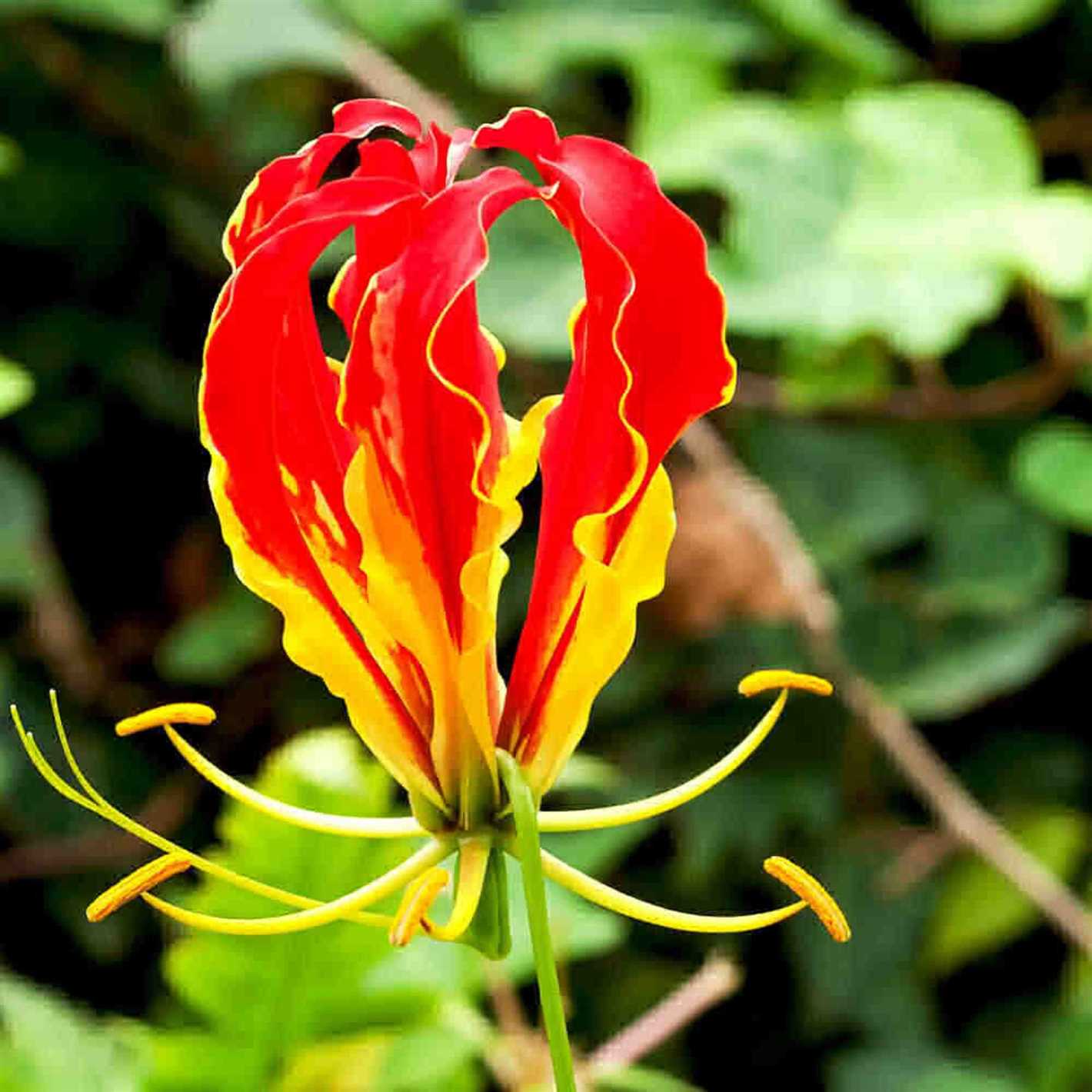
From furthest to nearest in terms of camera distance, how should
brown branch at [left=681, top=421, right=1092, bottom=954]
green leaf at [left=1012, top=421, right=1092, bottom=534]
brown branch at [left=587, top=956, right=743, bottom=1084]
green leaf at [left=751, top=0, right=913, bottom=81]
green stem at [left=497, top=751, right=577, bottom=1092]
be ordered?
green leaf at [left=751, top=0, right=913, bottom=81] → green leaf at [left=1012, top=421, right=1092, bottom=534] → brown branch at [left=681, top=421, right=1092, bottom=954] → brown branch at [left=587, top=956, right=743, bottom=1084] → green stem at [left=497, top=751, right=577, bottom=1092]

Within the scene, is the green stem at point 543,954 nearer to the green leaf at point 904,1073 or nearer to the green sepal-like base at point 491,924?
the green sepal-like base at point 491,924

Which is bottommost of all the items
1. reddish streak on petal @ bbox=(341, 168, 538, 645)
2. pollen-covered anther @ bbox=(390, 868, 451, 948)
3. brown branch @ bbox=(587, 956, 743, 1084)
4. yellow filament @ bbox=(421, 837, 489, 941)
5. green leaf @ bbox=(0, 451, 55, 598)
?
green leaf @ bbox=(0, 451, 55, 598)

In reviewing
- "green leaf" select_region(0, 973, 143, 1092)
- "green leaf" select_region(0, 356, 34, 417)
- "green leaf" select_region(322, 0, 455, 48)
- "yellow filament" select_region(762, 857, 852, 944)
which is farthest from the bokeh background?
"yellow filament" select_region(762, 857, 852, 944)

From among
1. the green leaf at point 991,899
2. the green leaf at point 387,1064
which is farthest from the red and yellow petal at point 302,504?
the green leaf at point 991,899

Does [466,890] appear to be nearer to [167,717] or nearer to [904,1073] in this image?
[167,717]

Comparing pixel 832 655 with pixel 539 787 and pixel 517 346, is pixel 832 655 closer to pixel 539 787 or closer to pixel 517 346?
pixel 517 346

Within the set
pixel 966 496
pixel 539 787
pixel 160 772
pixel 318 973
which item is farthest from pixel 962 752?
pixel 539 787

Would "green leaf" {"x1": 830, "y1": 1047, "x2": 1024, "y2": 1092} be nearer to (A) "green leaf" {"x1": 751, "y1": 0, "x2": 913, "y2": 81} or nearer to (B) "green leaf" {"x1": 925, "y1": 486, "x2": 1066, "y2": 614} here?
(B) "green leaf" {"x1": 925, "y1": 486, "x2": 1066, "y2": 614}

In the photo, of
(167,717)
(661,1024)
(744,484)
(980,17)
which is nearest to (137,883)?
(167,717)
